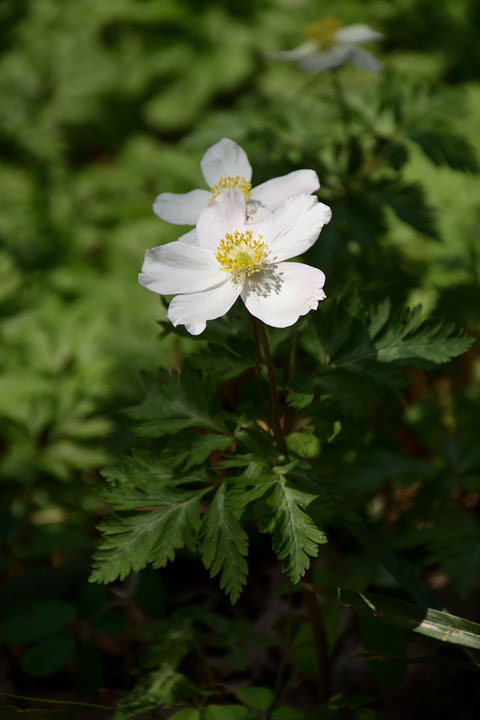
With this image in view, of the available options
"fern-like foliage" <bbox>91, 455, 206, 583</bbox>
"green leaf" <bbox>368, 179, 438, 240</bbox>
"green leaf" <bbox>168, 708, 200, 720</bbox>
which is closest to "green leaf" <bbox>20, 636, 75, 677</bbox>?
"green leaf" <bbox>168, 708, 200, 720</bbox>

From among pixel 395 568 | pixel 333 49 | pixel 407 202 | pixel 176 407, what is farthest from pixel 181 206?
pixel 333 49

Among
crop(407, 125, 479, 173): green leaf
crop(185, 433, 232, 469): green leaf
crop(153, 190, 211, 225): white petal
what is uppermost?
crop(153, 190, 211, 225): white petal

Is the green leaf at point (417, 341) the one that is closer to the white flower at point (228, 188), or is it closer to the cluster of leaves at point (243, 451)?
the cluster of leaves at point (243, 451)

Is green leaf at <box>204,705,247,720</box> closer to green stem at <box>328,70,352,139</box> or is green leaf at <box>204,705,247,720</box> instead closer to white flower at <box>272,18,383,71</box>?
green stem at <box>328,70,352,139</box>

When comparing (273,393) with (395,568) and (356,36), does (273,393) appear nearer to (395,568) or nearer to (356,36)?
(395,568)

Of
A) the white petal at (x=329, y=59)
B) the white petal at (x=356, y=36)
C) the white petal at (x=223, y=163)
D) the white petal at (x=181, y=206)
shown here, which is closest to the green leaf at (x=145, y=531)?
the white petal at (x=181, y=206)

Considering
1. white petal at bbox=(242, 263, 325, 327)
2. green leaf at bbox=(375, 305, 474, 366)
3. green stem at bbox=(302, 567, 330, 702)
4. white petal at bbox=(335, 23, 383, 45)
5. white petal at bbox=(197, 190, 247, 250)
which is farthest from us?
white petal at bbox=(335, 23, 383, 45)

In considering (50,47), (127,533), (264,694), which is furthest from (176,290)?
(50,47)
